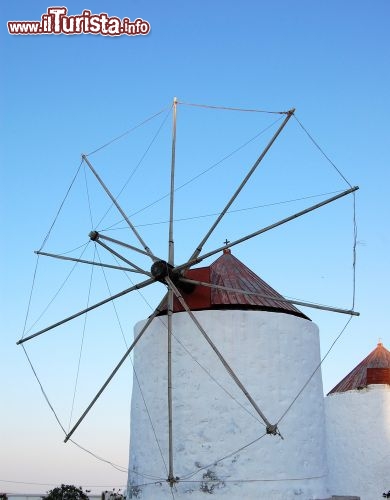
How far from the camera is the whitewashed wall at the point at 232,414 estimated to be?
13.0 m

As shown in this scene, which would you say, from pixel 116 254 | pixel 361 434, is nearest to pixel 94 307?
pixel 116 254

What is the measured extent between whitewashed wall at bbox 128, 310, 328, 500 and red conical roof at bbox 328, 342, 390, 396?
24.9 ft

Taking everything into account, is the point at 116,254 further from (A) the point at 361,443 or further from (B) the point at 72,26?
(A) the point at 361,443

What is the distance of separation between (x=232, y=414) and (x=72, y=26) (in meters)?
9.50

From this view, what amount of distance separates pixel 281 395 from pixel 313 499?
2.45 metres

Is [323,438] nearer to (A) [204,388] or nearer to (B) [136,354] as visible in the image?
(A) [204,388]

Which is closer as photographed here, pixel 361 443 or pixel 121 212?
pixel 121 212

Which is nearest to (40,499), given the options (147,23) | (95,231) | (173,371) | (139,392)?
(139,392)

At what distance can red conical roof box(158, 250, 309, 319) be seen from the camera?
14142 mm

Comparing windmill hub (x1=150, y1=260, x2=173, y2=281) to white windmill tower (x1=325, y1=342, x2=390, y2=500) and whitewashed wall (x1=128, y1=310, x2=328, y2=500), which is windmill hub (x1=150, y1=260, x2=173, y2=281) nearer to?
whitewashed wall (x1=128, y1=310, x2=328, y2=500)

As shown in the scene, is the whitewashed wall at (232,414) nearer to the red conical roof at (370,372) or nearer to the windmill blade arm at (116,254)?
the windmill blade arm at (116,254)

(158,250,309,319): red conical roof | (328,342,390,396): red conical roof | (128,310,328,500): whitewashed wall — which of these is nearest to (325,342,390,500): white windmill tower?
(328,342,390,396): red conical roof

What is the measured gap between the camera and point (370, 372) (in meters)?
21.7

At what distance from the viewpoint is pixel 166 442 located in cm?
1346
